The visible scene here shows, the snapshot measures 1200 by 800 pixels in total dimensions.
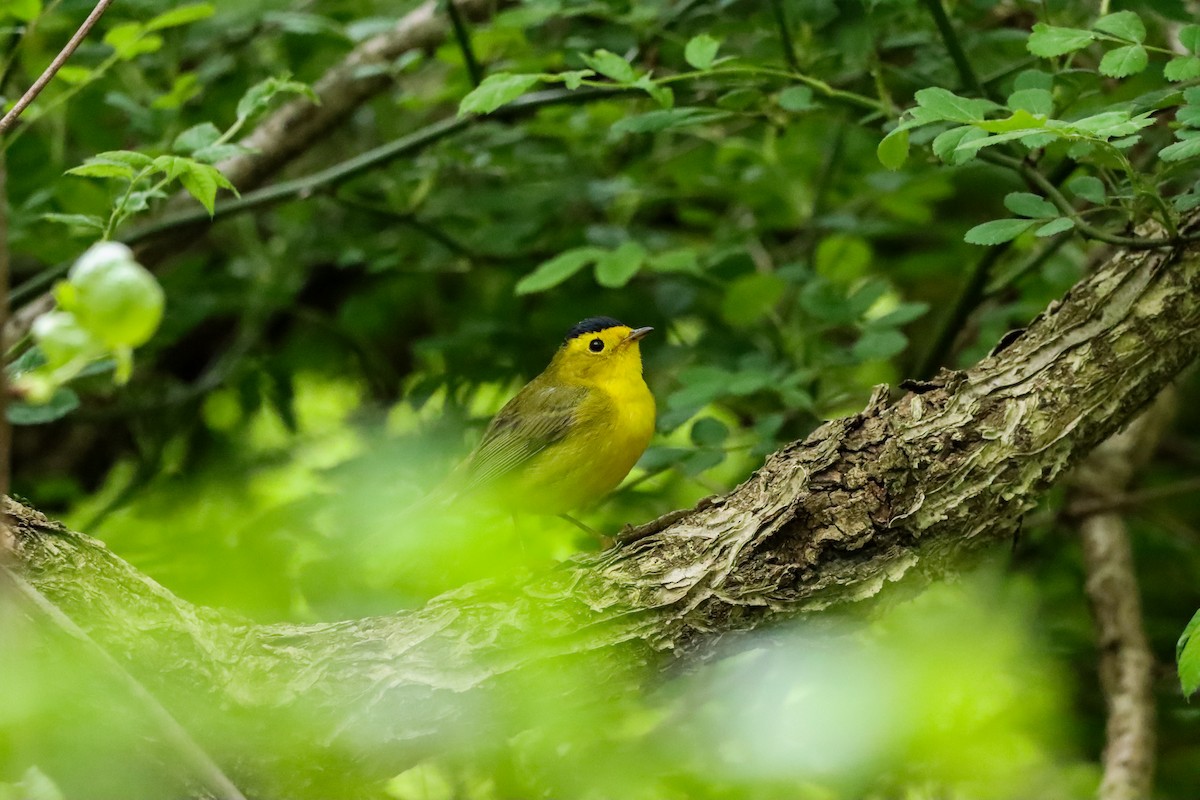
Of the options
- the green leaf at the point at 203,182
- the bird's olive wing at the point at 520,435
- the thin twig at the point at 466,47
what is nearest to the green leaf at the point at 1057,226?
the green leaf at the point at 203,182

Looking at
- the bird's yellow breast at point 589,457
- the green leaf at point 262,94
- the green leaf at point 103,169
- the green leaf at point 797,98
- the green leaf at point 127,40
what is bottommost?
the bird's yellow breast at point 589,457

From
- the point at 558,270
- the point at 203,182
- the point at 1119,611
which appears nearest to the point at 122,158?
the point at 203,182

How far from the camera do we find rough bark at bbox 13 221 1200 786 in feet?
8.58

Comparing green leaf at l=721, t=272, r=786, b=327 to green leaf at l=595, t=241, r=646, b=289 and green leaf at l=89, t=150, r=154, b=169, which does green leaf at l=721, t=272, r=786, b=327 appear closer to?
green leaf at l=595, t=241, r=646, b=289

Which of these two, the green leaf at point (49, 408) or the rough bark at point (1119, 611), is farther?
the rough bark at point (1119, 611)

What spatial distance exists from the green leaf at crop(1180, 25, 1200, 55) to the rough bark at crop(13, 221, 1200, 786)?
478 mm

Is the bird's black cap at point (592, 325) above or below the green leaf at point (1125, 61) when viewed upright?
below

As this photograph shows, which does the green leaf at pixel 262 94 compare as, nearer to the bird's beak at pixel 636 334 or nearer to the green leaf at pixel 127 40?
the green leaf at pixel 127 40

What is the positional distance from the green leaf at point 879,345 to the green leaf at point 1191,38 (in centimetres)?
116

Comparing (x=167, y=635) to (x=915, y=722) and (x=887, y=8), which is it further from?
(x=887, y=8)

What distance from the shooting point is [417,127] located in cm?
592

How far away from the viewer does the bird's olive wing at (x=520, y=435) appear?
454 cm

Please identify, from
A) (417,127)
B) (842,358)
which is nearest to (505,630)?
(842,358)

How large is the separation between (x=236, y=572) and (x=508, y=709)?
1012 millimetres
